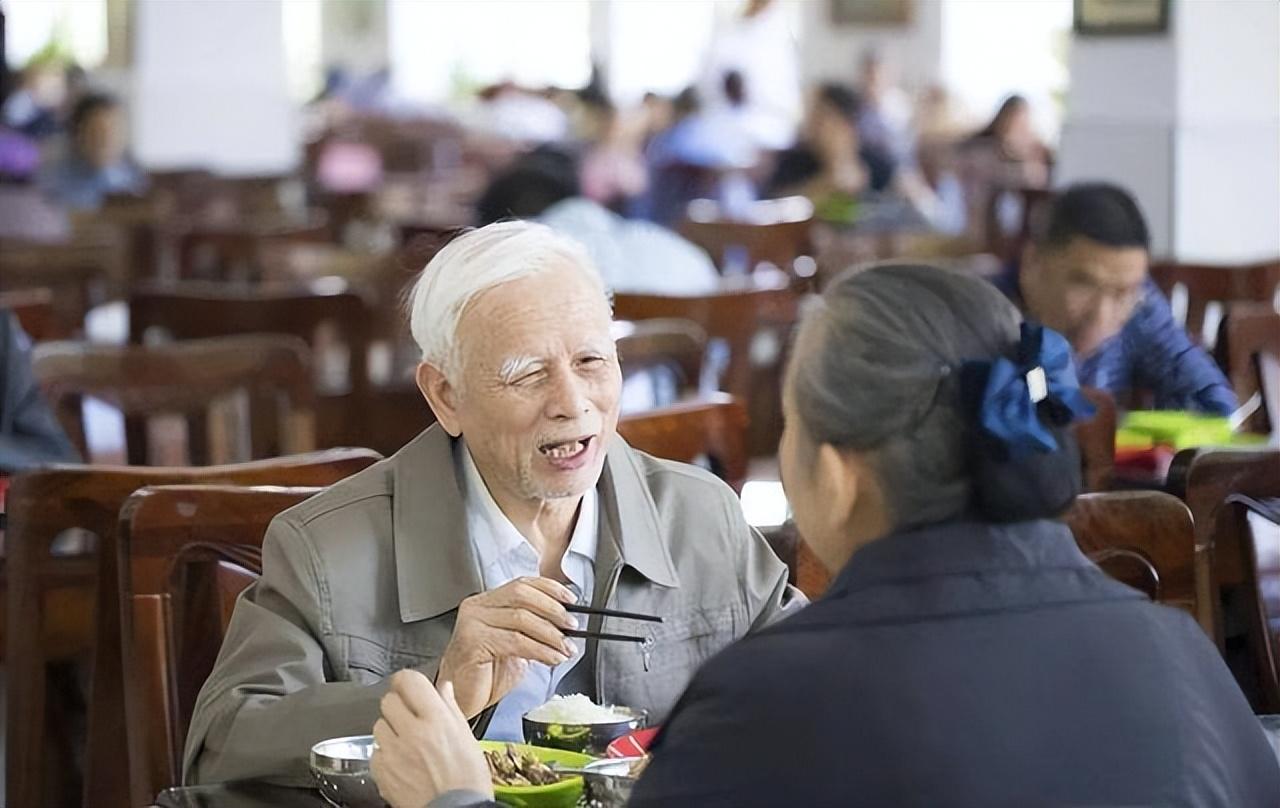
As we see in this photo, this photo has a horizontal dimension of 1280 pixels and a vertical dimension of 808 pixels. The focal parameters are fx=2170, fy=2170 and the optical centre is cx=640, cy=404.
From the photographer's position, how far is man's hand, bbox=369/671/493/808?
1.71 m

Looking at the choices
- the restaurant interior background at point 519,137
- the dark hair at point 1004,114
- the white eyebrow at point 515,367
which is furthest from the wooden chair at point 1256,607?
the dark hair at point 1004,114

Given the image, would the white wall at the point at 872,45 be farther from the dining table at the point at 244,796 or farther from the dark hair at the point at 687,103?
the dining table at the point at 244,796

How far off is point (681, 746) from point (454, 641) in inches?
19.0

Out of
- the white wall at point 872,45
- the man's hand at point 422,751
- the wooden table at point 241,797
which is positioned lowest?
the wooden table at point 241,797

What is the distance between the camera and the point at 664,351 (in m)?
3.93

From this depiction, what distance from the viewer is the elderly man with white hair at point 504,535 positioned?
6.83 feet

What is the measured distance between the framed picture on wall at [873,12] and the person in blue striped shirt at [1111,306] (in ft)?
42.2

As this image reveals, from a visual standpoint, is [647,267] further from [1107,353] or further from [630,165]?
[630,165]

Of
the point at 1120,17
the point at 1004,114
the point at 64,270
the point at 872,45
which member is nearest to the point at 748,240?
the point at 1120,17

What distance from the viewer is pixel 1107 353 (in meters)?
4.24

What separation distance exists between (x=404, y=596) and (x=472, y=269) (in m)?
0.34

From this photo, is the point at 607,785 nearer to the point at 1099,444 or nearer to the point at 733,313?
Answer: the point at 1099,444

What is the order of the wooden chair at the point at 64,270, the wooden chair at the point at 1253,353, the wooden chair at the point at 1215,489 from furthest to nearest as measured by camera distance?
the wooden chair at the point at 64,270 < the wooden chair at the point at 1253,353 < the wooden chair at the point at 1215,489

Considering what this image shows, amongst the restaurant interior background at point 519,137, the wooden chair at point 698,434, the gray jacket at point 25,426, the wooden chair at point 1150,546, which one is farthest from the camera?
the restaurant interior background at point 519,137
